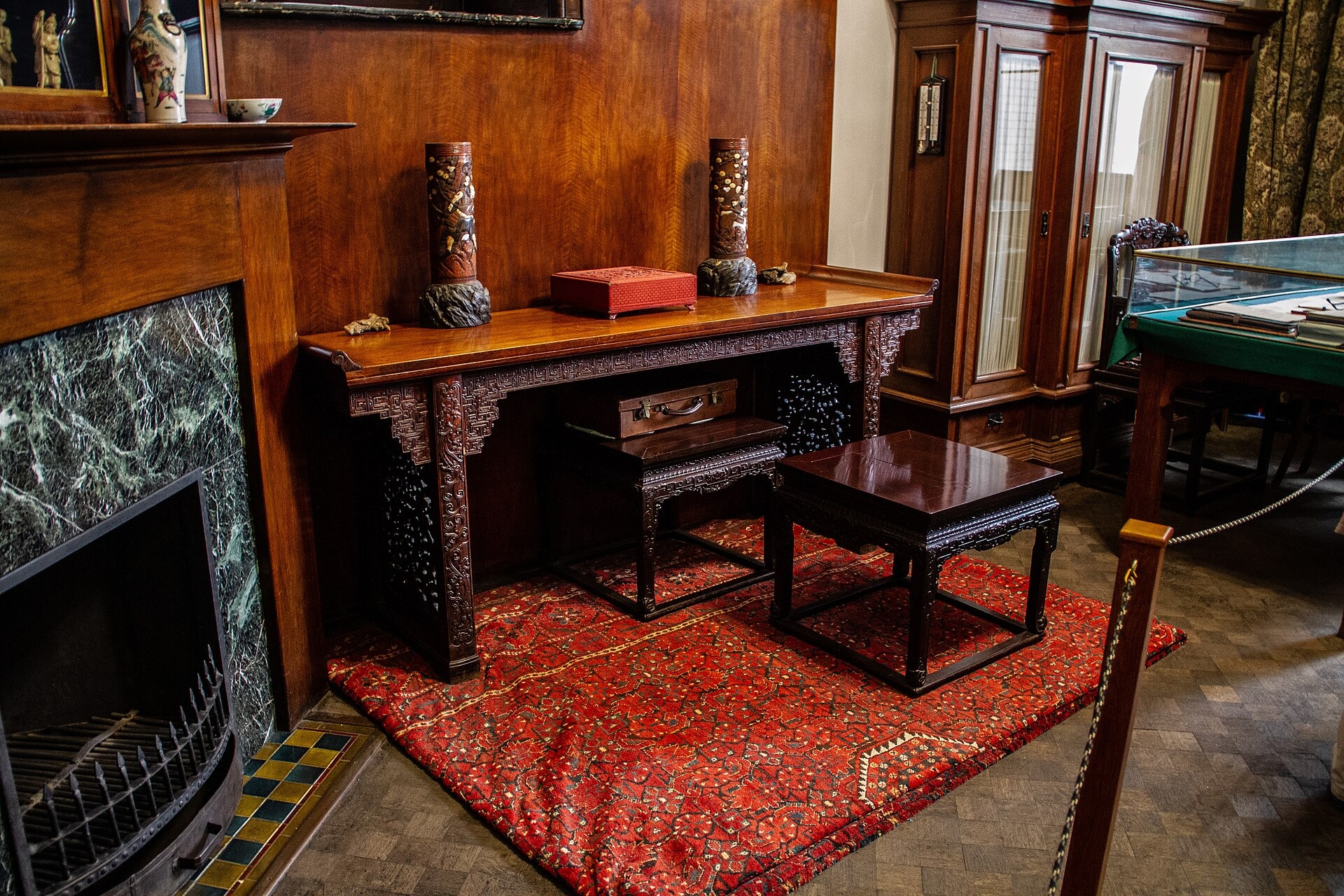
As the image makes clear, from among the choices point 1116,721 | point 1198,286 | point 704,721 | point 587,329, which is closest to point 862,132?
point 1198,286

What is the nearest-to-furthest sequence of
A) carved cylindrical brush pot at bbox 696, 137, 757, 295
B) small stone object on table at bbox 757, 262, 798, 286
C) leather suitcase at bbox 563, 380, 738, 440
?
1. leather suitcase at bbox 563, 380, 738, 440
2. carved cylindrical brush pot at bbox 696, 137, 757, 295
3. small stone object on table at bbox 757, 262, 798, 286

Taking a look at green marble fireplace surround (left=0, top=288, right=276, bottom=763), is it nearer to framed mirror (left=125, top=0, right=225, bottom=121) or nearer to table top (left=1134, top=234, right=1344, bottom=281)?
framed mirror (left=125, top=0, right=225, bottom=121)

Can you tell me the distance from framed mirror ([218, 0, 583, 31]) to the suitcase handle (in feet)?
3.71

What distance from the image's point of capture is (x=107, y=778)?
6.55 ft

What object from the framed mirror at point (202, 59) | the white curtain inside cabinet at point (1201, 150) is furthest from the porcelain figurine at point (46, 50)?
the white curtain inside cabinet at point (1201, 150)

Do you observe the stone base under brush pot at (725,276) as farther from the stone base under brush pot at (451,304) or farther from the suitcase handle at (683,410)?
the stone base under brush pot at (451,304)

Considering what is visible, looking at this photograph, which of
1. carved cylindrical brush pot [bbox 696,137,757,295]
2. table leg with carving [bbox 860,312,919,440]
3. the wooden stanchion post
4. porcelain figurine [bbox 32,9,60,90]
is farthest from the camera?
table leg with carving [bbox 860,312,919,440]

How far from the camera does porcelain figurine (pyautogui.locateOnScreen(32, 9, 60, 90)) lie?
1716 mm

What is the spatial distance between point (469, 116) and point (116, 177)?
4.06 feet

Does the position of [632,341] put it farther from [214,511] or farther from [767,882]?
[767,882]

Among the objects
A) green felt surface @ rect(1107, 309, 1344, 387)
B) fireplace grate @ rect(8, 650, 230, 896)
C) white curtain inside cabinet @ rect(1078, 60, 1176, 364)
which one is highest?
white curtain inside cabinet @ rect(1078, 60, 1176, 364)

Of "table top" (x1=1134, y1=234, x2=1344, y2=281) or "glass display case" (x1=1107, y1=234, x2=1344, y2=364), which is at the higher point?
"table top" (x1=1134, y1=234, x2=1344, y2=281)

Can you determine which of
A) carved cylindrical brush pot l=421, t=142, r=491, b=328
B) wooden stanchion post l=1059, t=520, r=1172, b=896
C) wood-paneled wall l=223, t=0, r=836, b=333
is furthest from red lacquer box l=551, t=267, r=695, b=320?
wooden stanchion post l=1059, t=520, r=1172, b=896

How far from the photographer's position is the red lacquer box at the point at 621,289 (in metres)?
2.96
